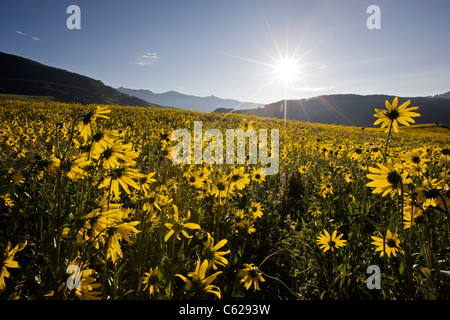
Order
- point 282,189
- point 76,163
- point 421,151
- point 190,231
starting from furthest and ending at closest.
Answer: point 282,189
point 421,151
point 190,231
point 76,163

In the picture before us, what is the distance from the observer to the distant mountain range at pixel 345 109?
117m

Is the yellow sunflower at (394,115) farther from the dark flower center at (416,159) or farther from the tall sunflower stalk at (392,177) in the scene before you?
the dark flower center at (416,159)

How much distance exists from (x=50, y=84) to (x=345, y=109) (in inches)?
6283

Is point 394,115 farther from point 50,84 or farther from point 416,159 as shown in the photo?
point 50,84

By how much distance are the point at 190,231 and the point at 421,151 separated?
2.99 metres

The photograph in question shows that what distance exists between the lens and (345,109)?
137 metres

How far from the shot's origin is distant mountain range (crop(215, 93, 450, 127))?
385 feet

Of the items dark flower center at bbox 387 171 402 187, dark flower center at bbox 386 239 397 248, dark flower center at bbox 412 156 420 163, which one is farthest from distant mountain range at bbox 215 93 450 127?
dark flower center at bbox 387 171 402 187

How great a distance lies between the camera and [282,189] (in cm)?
488

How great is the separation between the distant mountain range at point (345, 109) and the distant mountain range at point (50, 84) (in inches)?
2457

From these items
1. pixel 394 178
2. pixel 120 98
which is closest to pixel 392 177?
pixel 394 178

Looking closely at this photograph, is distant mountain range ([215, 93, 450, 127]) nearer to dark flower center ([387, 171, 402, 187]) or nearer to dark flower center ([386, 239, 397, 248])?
dark flower center ([386, 239, 397, 248])
